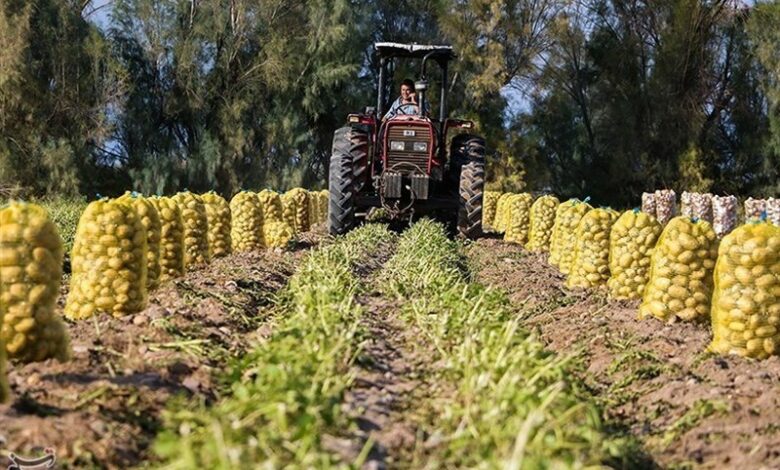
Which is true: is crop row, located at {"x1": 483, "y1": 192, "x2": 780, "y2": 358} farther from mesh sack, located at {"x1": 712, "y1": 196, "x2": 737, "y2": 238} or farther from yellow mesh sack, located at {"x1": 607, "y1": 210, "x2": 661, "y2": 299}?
mesh sack, located at {"x1": 712, "y1": 196, "x2": 737, "y2": 238}

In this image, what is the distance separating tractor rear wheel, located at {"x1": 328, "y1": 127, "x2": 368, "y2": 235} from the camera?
45.8 ft

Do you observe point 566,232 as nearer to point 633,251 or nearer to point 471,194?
point 471,194

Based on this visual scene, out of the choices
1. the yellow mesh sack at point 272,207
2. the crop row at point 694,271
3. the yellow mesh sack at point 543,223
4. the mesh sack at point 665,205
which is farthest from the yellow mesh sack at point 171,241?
the mesh sack at point 665,205

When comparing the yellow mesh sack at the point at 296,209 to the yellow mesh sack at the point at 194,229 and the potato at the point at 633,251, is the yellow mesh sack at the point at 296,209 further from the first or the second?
the potato at the point at 633,251

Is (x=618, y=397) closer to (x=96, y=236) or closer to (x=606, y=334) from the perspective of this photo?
(x=606, y=334)

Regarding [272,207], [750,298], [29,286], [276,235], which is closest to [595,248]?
[750,298]

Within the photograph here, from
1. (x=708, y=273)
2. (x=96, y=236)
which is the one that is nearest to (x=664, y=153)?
(x=708, y=273)

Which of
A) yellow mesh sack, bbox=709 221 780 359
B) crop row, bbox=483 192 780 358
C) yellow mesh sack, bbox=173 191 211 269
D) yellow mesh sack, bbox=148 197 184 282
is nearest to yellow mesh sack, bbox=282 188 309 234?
yellow mesh sack, bbox=173 191 211 269

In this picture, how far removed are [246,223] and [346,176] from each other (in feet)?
5.32

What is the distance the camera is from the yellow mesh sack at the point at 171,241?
28.0ft

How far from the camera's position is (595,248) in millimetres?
9164

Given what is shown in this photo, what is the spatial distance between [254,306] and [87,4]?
29266 mm

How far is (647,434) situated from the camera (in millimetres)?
4242

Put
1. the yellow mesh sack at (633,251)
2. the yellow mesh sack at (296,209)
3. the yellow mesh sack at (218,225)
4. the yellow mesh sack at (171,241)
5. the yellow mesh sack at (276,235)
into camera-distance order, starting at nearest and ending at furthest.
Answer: the yellow mesh sack at (633,251) → the yellow mesh sack at (171,241) → the yellow mesh sack at (218,225) → the yellow mesh sack at (276,235) → the yellow mesh sack at (296,209)
